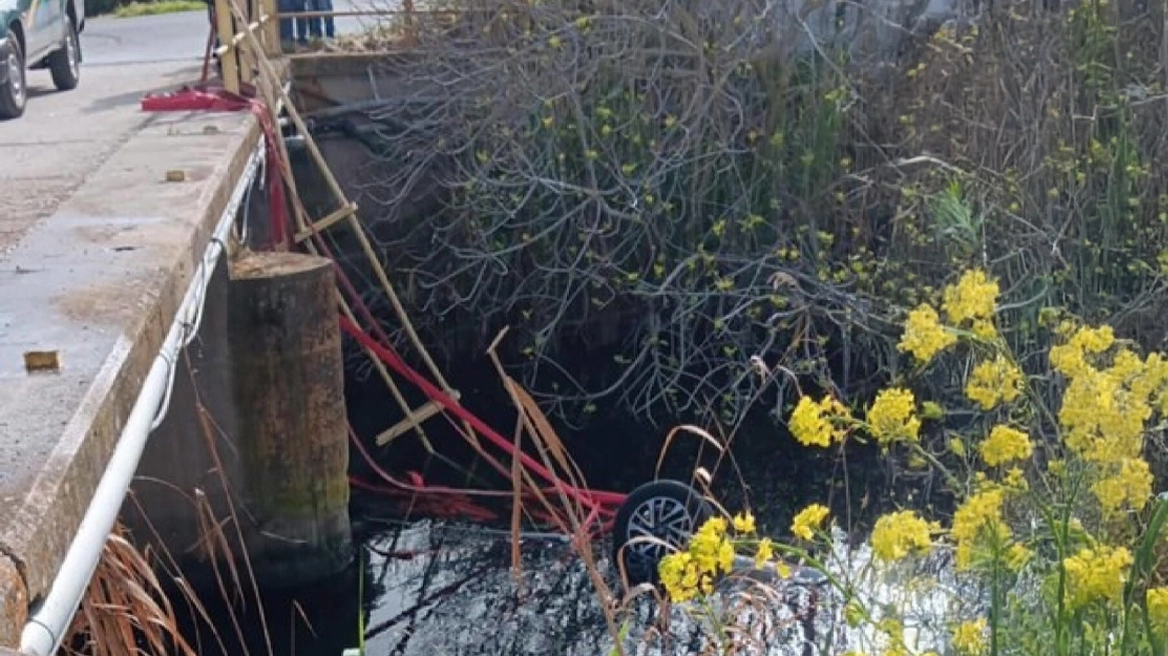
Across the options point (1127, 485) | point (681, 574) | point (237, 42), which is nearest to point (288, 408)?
point (237, 42)

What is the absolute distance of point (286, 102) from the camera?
30.2 ft

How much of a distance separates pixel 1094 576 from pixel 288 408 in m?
5.48

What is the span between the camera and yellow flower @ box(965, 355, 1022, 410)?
3281 mm

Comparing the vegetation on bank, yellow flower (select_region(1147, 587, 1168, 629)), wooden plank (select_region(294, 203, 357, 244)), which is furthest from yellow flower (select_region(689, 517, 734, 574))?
wooden plank (select_region(294, 203, 357, 244))

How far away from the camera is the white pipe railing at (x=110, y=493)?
349cm

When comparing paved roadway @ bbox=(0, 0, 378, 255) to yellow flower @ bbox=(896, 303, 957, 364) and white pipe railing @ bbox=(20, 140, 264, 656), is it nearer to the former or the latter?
white pipe railing @ bbox=(20, 140, 264, 656)

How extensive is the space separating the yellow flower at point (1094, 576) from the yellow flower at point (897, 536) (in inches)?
A: 10.3

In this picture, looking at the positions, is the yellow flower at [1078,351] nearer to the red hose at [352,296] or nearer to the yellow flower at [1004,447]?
the yellow flower at [1004,447]

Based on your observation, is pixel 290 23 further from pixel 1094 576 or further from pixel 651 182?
pixel 1094 576

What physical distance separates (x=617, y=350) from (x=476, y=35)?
231 centimetres

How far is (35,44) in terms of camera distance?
1155cm

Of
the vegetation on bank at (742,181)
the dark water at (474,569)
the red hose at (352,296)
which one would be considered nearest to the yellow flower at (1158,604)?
the dark water at (474,569)

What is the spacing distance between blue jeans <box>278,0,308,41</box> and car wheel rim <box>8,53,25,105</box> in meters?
2.12

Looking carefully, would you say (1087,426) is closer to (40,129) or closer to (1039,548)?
(1039,548)
